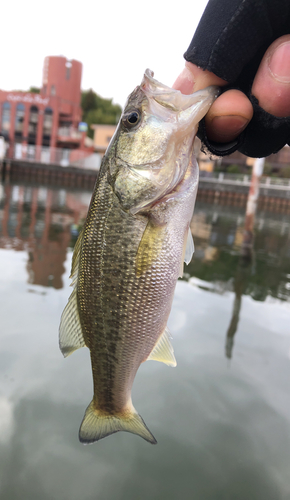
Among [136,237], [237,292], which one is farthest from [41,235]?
[136,237]

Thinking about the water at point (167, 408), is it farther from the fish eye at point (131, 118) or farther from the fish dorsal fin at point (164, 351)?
the fish eye at point (131, 118)

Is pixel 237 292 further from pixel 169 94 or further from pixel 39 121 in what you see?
pixel 39 121

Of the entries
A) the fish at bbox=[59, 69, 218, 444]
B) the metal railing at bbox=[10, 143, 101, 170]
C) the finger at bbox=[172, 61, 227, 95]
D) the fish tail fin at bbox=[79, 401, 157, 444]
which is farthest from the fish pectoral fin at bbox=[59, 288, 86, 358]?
the metal railing at bbox=[10, 143, 101, 170]

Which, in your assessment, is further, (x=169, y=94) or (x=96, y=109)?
(x=96, y=109)

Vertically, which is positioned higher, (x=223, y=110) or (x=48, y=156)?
(x=48, y=156)

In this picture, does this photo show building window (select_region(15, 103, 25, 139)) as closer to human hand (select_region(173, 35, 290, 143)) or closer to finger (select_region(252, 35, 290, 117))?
human hand (select_region(173, 35, 290, 143))
